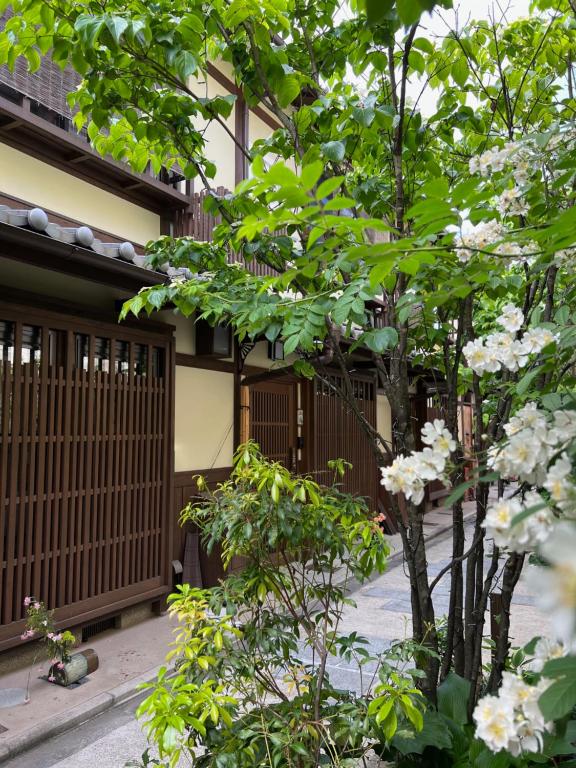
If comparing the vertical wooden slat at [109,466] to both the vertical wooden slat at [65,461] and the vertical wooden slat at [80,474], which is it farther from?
the vertical wooden slat at [65,461]

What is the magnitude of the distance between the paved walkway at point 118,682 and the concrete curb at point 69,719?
1 centimetres

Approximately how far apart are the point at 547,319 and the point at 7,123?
524cm

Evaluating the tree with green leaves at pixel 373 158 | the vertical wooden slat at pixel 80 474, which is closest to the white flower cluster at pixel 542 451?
the tree with green leaves at pixel 373 158

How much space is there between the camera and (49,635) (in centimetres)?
→ 468

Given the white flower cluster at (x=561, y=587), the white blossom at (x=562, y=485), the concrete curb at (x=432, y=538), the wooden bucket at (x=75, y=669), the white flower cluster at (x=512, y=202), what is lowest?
the concrete curb at (x=432, y=538)

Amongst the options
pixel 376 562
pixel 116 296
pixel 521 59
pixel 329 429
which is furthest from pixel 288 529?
pixel 329 429

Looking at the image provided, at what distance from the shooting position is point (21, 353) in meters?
5.20

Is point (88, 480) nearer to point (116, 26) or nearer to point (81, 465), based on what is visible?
point (81, 465)

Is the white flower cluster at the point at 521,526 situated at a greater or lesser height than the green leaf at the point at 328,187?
lesser

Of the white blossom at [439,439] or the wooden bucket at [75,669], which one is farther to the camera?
the wooden bucket at [75,669]

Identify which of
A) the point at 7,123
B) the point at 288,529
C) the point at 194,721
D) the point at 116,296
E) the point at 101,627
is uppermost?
the point at 7,123

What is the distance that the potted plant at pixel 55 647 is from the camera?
4.73 meters

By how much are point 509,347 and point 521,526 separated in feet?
2.57

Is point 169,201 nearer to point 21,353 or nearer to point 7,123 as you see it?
point 7,123
